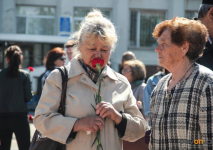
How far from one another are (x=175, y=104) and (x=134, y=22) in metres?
17.2

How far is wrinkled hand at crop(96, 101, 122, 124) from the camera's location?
2902mm

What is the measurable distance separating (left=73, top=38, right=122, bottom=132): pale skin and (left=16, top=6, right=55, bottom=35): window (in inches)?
668

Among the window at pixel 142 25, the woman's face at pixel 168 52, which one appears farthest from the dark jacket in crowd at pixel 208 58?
the window at pixel 142 25

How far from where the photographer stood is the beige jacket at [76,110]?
2.95m

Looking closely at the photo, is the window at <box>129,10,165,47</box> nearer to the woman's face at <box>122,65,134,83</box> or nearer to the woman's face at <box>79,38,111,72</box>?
the woman's face at <box>122,65,134,83</box>

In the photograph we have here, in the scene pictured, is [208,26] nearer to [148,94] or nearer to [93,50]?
[93,50]

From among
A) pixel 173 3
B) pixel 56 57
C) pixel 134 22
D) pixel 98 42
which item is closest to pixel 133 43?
pixel 134 22

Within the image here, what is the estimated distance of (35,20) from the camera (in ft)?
65.0

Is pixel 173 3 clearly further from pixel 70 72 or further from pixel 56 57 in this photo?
pixel 70 72

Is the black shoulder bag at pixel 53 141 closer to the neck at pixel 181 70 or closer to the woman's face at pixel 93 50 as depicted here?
the woman's face at pixel 93 50

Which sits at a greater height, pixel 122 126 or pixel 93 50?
pixel 93 50

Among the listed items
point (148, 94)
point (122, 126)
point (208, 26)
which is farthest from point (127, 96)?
point (148, 94)

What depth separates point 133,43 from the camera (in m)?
19.8

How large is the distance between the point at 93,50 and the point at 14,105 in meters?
3.28
